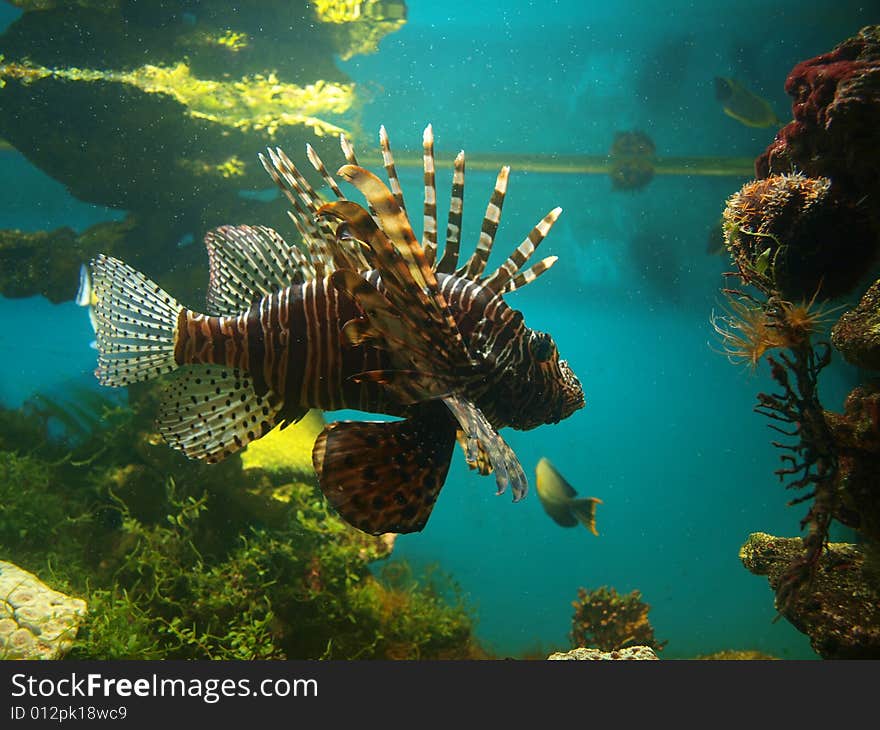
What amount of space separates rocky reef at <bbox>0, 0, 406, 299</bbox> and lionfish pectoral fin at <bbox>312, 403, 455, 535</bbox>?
5.58 metres

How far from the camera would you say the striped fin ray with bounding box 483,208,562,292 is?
103 inches

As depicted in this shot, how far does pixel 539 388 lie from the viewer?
257 cm

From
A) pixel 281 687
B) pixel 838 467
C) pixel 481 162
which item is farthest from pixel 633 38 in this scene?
pixel 281 687

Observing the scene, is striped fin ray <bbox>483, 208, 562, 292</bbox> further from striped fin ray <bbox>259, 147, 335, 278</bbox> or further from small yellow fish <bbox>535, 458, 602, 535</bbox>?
small yellow fish <bbox>535, 458, 602, 535</bbox>

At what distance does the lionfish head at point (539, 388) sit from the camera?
99.4 inches

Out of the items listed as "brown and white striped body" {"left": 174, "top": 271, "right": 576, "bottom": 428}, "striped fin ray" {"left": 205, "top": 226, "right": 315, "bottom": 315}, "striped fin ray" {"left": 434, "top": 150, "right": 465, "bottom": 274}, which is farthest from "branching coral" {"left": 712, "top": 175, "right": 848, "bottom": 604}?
"striped fin ray" {"left": 205, "top": 226, "right": 315, "bottom": 315}

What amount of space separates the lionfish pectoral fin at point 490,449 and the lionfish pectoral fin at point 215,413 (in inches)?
35.1

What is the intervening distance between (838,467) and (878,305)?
857 millimetres

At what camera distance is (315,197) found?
254 centimetres

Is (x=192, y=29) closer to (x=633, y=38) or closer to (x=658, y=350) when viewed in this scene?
(x=633, y=38)

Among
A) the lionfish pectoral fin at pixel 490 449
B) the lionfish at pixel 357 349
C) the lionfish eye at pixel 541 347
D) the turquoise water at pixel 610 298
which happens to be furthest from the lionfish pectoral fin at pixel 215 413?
the turquoise water at pixel 610 298

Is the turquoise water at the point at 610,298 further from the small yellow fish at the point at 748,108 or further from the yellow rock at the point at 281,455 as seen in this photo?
the yellow rock at the point at 281,455

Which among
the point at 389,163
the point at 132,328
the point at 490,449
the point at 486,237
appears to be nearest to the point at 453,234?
the point at 486,237

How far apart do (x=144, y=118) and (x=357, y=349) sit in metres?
6.64
